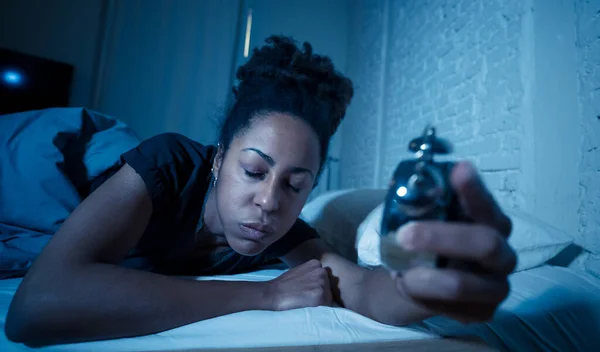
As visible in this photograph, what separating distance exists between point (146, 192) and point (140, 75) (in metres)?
2.06

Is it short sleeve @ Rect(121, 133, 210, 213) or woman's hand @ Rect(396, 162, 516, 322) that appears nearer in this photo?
woman's hand @ Rect(396, 162, 516, 322)

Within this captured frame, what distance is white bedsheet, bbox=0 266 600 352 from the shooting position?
47cm

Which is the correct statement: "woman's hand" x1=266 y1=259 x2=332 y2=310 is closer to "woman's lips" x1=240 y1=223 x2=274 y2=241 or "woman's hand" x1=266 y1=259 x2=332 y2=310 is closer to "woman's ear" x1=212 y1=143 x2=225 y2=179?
"woman's lips" x1=240 y1=223 x2=274 y2=241

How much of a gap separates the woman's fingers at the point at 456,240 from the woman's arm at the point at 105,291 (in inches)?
15.8

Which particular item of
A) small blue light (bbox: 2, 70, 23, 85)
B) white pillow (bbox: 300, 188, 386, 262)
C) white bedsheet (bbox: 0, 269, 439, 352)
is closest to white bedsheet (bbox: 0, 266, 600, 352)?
white bedsheet (bbox: 0, 269, 439, 352)

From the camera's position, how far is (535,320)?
2.07 ft

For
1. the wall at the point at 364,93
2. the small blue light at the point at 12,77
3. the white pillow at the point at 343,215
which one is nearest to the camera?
the white pillow at the point at 343,215

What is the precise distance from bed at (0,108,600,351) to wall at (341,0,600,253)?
189 mm

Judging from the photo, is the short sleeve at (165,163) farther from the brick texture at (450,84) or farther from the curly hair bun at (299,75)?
the brick texture at (450,84)

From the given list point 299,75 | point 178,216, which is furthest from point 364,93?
point 178,216

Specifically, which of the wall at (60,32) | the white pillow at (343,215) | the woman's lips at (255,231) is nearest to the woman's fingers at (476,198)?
the woman's lips at (255,231)

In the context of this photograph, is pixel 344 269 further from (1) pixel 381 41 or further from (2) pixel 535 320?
(1) pixel 381 41

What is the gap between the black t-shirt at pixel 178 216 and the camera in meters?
0.65

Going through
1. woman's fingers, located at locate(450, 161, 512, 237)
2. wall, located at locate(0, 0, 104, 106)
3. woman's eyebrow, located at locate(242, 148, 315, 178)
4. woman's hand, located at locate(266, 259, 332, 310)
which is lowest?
woman's hand, located at locate(266, 259, 332, 310)
